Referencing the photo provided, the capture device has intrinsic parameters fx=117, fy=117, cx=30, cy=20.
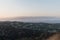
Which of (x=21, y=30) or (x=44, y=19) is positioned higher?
(x=44, y=19)

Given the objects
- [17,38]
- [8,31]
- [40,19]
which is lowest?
[17,38]

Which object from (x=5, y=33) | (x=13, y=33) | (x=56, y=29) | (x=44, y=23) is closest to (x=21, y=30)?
(x=13, y=33)

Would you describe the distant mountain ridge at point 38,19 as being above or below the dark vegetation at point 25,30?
above

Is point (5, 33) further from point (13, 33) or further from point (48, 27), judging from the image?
point (48, 27)

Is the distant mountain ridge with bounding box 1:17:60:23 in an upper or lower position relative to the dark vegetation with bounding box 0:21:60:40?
upper

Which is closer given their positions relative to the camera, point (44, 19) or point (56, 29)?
point (56, 29)

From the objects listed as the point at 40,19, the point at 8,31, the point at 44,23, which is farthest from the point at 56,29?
the point at 8,31
